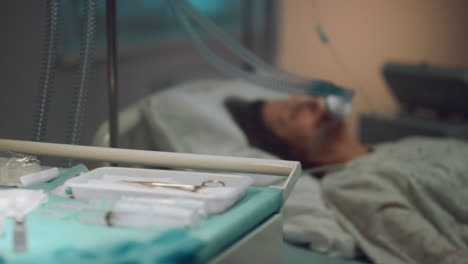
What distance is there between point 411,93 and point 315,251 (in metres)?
1.45

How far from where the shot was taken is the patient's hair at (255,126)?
206cm

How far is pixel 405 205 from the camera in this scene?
4.95 ft

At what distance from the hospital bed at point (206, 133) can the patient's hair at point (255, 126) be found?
56 mm

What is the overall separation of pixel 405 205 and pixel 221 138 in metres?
0.70

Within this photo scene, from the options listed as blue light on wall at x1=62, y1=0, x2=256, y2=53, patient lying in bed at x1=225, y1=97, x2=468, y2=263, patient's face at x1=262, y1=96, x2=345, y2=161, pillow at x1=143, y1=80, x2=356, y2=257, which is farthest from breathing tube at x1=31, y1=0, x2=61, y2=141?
patient's face at x1=262, y1=96, x2=345, y2=161

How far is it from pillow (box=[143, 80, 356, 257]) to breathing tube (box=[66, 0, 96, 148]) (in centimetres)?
51

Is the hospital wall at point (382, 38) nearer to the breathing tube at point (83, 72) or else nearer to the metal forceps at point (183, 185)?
the breathing tube at point (83, 72)

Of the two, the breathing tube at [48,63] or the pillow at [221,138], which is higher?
the breathing tube at [48,63]

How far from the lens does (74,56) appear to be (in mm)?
2004

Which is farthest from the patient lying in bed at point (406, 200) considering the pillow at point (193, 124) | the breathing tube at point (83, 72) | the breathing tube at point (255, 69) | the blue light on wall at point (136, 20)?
the breathing tube at point (83, 72)

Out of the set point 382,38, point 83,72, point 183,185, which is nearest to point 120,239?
point 183,185

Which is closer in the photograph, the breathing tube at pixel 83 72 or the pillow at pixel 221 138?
the breathing tube at pixel 83 72

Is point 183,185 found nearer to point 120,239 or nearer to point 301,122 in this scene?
point 120,239

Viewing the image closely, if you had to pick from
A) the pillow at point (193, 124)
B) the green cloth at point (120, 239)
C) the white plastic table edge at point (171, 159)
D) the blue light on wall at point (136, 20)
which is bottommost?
the pillow at point (193, 124)
